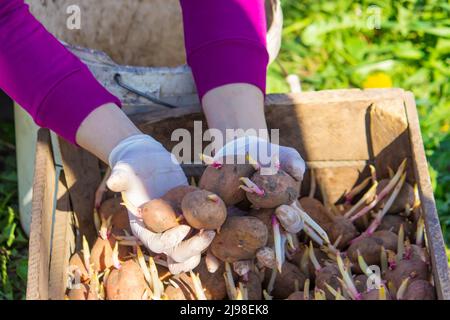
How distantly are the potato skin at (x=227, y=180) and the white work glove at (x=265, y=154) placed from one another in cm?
4

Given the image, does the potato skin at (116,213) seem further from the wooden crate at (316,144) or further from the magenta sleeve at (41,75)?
the magenta sleeve at (41,75)

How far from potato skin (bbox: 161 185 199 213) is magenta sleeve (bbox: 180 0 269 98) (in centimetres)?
31

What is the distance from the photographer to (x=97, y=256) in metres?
1.77

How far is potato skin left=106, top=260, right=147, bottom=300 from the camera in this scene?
1.65 metres

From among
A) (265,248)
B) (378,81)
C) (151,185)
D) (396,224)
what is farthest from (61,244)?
(378,81)

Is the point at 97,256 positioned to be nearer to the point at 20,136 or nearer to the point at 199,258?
the point at 199,258

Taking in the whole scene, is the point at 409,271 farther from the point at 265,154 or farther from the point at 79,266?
the point at 79,266

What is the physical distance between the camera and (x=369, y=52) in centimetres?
297

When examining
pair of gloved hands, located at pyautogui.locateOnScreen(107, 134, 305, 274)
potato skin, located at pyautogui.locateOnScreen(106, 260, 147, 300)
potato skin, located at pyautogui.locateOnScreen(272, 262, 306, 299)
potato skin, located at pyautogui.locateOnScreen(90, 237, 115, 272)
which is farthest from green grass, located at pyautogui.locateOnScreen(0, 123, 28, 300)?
potato skin, located at pyautogui.locateOnScreen(272, 262, 306, 299)

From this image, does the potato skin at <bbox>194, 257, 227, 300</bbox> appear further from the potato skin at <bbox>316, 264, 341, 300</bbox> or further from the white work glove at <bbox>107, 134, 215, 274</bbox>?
the potato skin at <bbox>316, 264, 341, 300</bbox>

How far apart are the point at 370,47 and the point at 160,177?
156cm

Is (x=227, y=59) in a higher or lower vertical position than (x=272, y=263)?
higher

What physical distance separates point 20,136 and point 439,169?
4.38ft

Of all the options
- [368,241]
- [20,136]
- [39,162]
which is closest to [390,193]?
[368,241]
